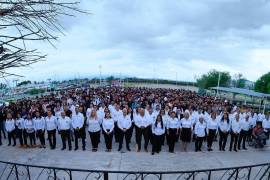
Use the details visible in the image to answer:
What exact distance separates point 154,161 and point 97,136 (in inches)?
106

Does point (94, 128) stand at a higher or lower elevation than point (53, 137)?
higher

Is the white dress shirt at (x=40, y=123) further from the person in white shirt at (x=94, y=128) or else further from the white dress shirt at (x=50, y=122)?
the person in white shirt at (x=94, y=128)

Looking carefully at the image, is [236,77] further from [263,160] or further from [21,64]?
[21,64]

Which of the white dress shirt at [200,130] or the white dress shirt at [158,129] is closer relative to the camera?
the white dress shirt at [158,129]

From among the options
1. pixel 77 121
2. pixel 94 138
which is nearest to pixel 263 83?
pixel 94 138

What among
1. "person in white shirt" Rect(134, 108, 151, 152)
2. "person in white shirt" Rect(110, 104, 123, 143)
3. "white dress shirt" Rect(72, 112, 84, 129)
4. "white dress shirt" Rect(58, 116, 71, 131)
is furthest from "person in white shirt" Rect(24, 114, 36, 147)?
"person in white shirt" Rect(134, 108, 151, 152)

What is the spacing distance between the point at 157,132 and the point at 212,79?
68.7 m

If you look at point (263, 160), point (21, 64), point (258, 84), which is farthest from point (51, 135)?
point (258, 84)

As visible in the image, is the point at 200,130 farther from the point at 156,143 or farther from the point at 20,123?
the point at 20,123

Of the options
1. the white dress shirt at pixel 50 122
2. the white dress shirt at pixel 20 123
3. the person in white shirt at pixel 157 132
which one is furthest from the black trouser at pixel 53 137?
the person in white shirt at pixel 157 132

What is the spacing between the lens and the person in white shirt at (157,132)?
1184 centimetres

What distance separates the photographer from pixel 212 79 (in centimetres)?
7775

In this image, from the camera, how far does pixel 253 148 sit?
1337 centimetres

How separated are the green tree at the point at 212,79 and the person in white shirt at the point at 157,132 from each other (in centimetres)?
6590
